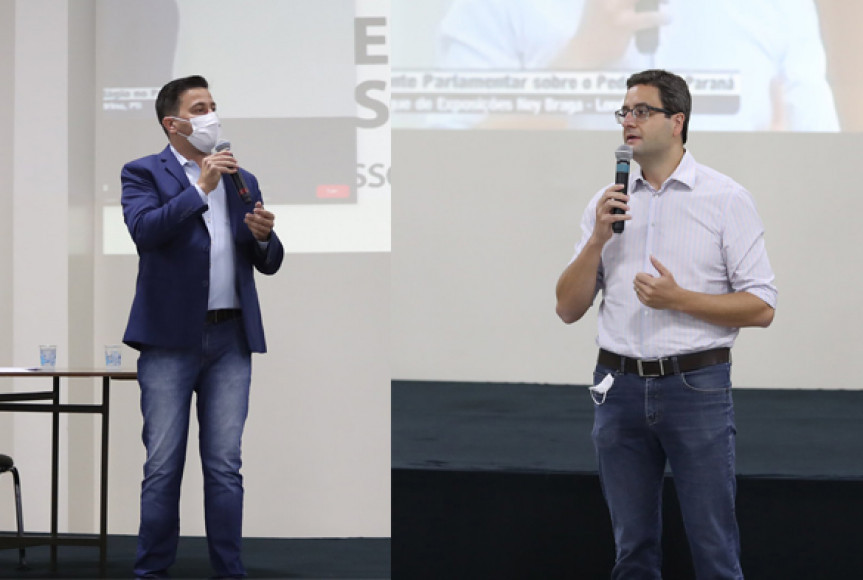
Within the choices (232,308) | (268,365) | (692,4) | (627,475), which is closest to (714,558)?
(627,475)

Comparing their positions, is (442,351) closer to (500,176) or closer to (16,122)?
(500,176)

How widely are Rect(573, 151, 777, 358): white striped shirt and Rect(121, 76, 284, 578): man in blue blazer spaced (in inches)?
43.7

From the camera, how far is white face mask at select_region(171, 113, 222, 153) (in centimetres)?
272

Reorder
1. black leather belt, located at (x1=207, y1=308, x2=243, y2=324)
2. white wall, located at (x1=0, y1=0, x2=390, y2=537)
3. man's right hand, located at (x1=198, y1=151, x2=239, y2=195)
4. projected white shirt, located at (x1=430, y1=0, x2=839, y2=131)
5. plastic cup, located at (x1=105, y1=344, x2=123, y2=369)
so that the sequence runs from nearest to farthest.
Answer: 1. man's right hand, located at (x1=198, y1=151, x2=239, y2=195)
2. black leather belt, located at (x1=207, y1=308, x2=243, y2=324)
3. plastic cup, located at (x1=105, y1=344, x2=123, y2=369)
4. white wall, located at (x1=0, y1=0, x2=390, y2=537)
5. projected white shirt, located at (x1=430, y1=0, x2=839, y2=131)

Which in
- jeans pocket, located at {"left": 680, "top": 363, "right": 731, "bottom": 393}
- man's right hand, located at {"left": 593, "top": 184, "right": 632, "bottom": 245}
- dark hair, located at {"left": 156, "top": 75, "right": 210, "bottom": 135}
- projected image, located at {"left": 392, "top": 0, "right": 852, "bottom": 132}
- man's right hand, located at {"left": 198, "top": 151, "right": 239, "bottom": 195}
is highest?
projected image, located at {"left": 392, "top": 0, "right": 852, "bottom": 132}

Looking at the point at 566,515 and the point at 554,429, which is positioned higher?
the point at 554,429

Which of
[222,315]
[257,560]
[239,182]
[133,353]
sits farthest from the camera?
[133,353]

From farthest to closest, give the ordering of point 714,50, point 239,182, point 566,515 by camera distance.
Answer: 1. point 714,50
2. point 239,182
3. point 566,515

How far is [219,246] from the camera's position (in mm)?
2732

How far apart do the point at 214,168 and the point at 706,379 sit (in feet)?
4.61

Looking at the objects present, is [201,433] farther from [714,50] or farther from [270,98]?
[714,50]

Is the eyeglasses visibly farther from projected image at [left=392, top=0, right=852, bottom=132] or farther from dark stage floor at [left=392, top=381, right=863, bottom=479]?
projected image at [left=392, top=0, right=852, bottom=132]

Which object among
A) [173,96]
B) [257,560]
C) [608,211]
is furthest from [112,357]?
[608,211]

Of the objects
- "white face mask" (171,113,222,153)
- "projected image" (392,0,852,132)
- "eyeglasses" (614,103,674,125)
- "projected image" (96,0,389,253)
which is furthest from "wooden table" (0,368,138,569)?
Answer: "projected image" (392,0,852,132)
